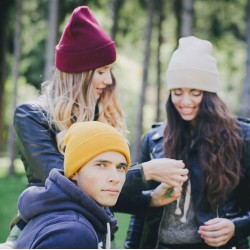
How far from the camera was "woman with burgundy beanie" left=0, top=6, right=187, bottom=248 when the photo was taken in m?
3.54

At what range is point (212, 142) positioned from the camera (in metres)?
4.25

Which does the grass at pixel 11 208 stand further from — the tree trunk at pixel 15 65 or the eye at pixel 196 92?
the eye at pixel 196 92

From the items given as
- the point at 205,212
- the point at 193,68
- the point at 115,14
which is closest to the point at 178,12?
the point at 115,14

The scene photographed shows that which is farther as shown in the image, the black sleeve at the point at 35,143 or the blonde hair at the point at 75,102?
the blonde hair at the point at 75,102

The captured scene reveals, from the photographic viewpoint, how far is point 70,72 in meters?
3.84

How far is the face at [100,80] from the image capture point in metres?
3.79

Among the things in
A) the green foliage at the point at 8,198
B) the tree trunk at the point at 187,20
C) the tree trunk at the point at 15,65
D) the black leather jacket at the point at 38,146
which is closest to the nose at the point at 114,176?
the black leather jacket at the point at 38,146

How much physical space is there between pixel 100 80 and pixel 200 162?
0.97m

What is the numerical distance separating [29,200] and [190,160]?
190 cm

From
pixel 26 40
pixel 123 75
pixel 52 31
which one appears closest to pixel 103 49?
pixel 52 31

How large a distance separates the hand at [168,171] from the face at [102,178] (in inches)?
34.8

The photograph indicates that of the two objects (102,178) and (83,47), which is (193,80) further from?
(102,178)

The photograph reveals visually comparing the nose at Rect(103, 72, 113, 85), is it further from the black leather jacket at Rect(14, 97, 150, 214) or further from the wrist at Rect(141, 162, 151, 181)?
the wrist at Rect(141, 162, 151, 181)

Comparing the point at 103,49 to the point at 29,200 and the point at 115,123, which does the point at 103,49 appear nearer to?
the point at 115,123
